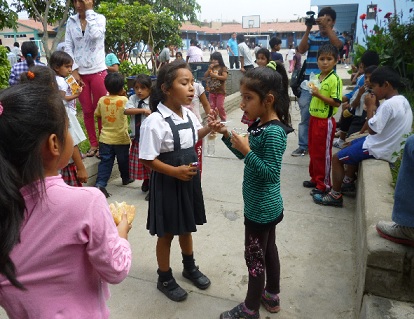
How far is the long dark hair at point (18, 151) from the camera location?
1.05 m

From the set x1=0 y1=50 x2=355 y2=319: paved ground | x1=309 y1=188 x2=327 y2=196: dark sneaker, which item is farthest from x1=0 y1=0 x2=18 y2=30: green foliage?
x1=309 y1=188 x2=327 y2=196: dark sneaker

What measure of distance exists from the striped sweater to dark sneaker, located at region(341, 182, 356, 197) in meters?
2.24

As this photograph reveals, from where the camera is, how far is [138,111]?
4.06m

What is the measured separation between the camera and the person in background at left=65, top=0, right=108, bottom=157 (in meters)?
4.57

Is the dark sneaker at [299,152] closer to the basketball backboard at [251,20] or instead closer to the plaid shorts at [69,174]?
the plaid shorts at [69,174]

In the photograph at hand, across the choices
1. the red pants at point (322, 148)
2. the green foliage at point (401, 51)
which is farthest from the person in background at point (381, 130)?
the green foliage at point (401, 51)

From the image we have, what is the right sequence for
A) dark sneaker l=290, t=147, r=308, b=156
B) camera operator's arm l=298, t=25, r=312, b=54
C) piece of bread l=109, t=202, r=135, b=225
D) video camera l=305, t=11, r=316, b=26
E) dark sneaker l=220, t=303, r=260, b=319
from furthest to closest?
1. dark sneaker l=290, t=147, r=308, b=156
2. video camera l=305, t=11, r=316, b=26
3. camera operator's arm l=298, t=25, r=312, b=54
4. dark sneaker l=220, t=303, r=260, b=319
5. piece of bread l=109, t=202, r=135, b=225

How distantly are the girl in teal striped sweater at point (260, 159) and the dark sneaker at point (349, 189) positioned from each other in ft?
7.09

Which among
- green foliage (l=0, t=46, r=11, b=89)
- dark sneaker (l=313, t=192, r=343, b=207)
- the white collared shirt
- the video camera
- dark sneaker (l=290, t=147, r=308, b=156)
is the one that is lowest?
dark sneaker (l=313, t=192, r=343, b=207)

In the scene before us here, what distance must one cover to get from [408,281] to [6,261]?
2.01 m

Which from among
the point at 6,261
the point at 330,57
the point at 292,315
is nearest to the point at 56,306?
the point at 6,261

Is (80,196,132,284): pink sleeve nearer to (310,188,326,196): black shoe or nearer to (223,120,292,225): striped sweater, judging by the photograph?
(223,120,292,225): striped sweater

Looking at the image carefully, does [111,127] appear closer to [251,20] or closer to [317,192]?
[317,192]

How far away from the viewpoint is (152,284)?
2.74m
